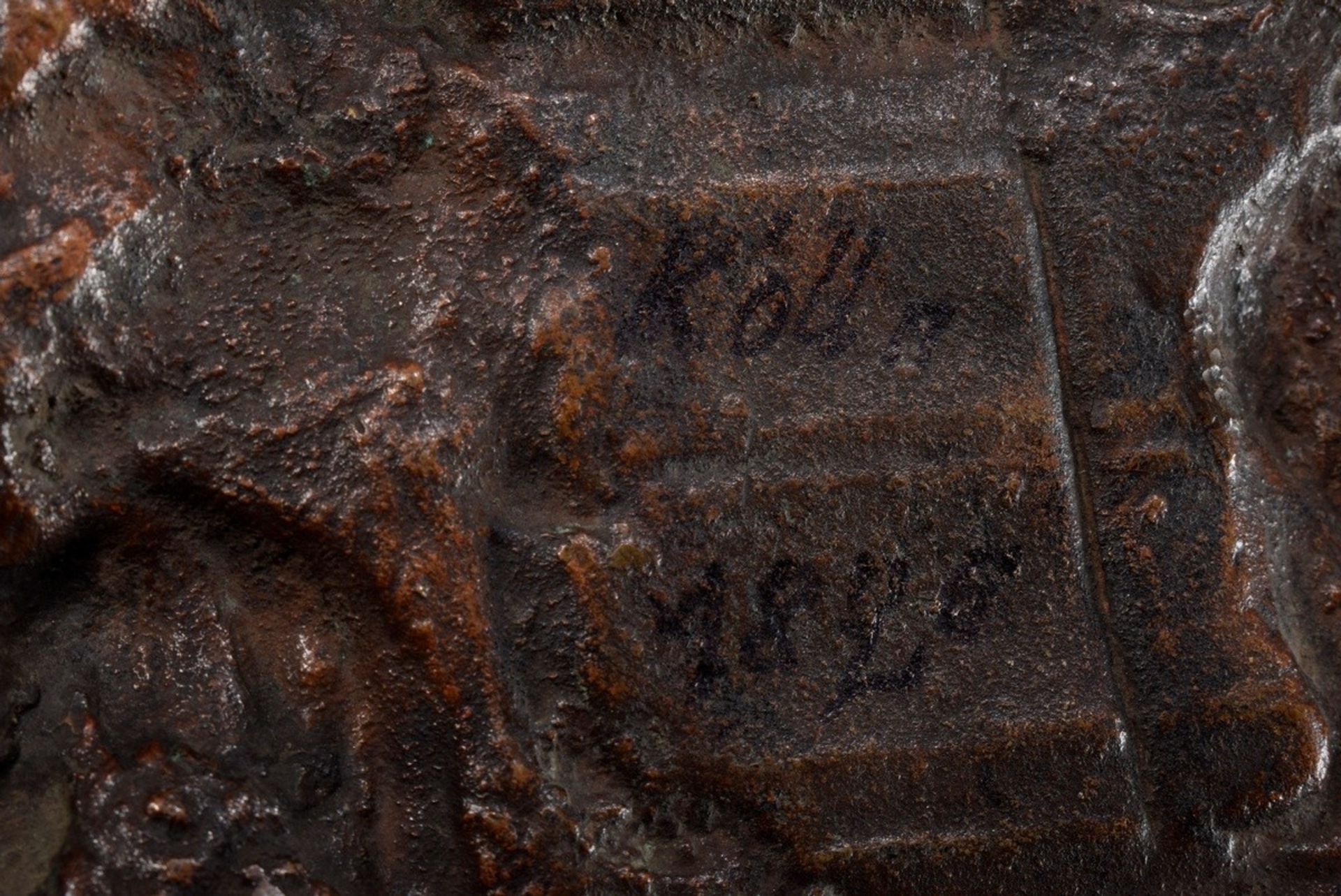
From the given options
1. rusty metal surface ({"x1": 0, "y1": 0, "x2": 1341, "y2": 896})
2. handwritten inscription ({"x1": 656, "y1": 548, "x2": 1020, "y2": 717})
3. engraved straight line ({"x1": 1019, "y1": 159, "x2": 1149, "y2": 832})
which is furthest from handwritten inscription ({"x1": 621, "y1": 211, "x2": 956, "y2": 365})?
handwritten inscription ({"x1": 656, "y1": 548, "x2": 1020, "y2": 717})

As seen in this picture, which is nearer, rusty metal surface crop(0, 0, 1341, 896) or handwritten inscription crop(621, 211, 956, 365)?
rusty metal surface crop(0, 0, 1341, 896)

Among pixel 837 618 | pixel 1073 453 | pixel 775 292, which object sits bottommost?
pixel 837 618

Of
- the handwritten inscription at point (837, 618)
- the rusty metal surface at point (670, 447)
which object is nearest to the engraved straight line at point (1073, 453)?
the rusty metal surface at point (670, 447)

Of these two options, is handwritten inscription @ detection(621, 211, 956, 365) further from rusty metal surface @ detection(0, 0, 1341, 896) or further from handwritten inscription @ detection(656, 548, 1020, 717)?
handwritten inscription @ detection(656, 548, 1020, 717)

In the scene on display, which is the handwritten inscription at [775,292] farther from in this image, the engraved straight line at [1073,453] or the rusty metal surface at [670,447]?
the engraved straight line at [1073,453]

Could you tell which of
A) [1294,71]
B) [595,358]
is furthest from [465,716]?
[1294,71]

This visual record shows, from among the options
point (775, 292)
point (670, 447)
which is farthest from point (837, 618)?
point (775, 292)

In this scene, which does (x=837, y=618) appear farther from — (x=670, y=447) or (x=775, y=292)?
(x=775, y=292)
